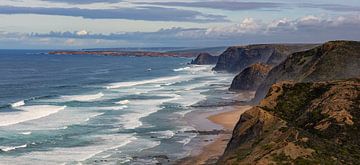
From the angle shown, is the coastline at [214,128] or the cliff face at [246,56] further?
the cliff face at [246,56]

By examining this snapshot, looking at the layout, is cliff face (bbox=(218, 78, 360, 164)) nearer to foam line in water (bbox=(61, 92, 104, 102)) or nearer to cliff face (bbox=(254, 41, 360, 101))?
cliff face (bbox=(254, 41, 360, 101))

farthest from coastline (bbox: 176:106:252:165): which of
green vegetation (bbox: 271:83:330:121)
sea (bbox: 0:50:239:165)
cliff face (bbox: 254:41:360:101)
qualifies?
cliff face (bbox: 254:41:360:101)

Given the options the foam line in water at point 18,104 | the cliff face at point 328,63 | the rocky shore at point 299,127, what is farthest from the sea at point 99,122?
the cliff face at point 328,63

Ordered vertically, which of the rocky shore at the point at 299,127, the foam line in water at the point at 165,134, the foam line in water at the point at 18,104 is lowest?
the foam line in water at the point at 165,134

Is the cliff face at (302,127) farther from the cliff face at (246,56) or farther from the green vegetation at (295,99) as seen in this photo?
the cliff face at (246,56)

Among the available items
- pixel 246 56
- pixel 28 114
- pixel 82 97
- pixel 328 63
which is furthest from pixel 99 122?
pixel 246 56

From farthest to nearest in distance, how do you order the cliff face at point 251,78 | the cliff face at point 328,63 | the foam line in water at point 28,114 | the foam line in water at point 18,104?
the cliff face at point 251,78
the foam line in water at point 18,104
the foam line in water at point 28,114
the cliff face at point 328,63

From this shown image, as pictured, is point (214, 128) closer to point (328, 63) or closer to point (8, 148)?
point (328, 63)
